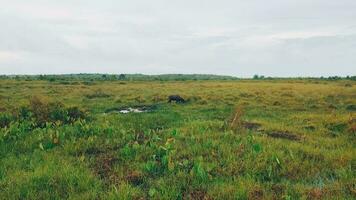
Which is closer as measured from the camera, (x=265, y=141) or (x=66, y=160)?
(x=66, y=160)

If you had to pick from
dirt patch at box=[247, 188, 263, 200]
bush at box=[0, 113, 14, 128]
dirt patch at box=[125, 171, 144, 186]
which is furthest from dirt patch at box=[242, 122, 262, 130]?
bush at box=[0, 113, 14, 128]

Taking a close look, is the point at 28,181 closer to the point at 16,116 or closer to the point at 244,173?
the point at 244,173

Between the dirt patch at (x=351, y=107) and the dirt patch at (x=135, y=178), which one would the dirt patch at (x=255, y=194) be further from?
the dirt patch at (x=351, y=107)

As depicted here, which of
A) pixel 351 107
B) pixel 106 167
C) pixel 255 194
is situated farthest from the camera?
pixel 351 107

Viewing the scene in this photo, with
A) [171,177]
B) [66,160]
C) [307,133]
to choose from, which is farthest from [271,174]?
[307,133]

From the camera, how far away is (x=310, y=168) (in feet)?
28.1

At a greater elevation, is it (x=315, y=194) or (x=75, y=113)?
(x=75, y=113)

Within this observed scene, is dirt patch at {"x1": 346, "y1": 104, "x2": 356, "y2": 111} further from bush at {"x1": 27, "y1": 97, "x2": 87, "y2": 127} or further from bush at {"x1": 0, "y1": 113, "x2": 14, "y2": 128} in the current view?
bush at {"x1": 0, "y1": 113, "x2": 14, "y2": 128}

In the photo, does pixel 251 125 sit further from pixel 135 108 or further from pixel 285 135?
pixel 135 108

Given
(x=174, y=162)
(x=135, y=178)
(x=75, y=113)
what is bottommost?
(x=135, y=178)

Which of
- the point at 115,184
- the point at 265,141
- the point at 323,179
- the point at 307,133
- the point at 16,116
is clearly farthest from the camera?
the point at 16,116

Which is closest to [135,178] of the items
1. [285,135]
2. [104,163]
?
[104,163]

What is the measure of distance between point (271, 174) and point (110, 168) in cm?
317

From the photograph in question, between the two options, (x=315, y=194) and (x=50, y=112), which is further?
(x=50, y=112)
